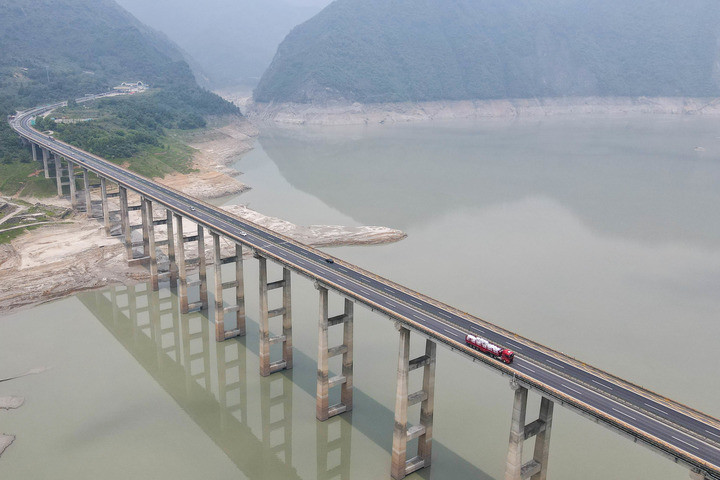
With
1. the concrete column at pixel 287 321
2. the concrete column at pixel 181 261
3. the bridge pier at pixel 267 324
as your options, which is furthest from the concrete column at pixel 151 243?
the concrete column at pixel 287 321

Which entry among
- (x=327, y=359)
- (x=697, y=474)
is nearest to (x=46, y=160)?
(x=327, y=359)

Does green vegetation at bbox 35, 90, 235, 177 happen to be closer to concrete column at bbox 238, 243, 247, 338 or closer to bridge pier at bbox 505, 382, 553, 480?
concrete column at bbox 238, 243, 247, 338

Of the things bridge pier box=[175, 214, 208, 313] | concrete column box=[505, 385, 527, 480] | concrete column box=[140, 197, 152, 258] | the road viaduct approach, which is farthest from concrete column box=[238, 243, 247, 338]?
concrete column box=[505, 385, 527, 480]

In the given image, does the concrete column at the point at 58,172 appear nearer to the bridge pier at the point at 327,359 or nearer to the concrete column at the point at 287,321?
the concrete column at the point at 287,321

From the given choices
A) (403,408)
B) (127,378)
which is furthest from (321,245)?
(403,408)

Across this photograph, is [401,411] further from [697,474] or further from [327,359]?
[697,474]

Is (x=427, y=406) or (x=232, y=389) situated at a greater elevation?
(x=427, y=406)
